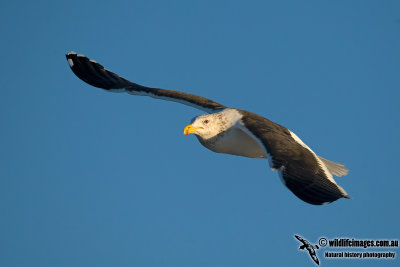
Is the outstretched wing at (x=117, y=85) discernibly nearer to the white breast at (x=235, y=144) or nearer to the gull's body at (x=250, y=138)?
the gull's body at (x=250, y=138)

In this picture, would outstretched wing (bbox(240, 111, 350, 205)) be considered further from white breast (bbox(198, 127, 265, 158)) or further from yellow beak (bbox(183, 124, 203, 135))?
yellow beak (bbox(183, 124, 203, 135))

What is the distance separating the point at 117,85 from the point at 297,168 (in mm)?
8693

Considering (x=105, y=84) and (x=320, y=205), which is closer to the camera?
(x=320, y=205)

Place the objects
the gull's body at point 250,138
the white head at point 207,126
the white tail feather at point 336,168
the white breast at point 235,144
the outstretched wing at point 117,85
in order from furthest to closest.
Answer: the outstretched wing at point 117,85 < the white tail feather at point 336,168 < the white head at point 207,126 < the white breast at point 235,144 < the gull's body at point 250,138

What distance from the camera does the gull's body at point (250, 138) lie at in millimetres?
11711

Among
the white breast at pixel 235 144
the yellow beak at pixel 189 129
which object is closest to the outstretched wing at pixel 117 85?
the white breast at pixel 235 144

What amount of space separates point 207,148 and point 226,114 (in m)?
1.12

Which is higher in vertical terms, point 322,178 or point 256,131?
point 256,131

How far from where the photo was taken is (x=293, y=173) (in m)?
11.9

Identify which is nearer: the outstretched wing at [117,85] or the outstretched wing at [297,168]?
the outstretched wing at [297,168]

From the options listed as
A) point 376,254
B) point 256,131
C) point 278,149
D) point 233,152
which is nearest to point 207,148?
point 233,152

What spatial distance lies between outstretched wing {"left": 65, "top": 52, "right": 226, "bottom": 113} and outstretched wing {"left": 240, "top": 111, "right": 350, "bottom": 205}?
3.44 m

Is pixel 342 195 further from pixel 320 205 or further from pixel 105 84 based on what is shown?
pixel 105 84

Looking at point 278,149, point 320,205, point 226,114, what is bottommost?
point 320,205
